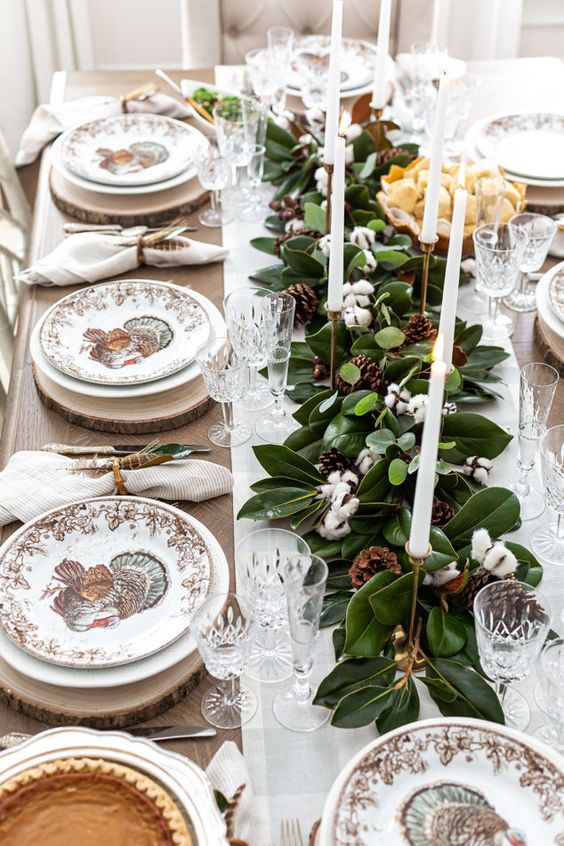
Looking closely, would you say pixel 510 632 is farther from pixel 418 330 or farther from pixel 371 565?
pixel 418 330

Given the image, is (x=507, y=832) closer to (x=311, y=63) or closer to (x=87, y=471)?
(x=87, y=471)

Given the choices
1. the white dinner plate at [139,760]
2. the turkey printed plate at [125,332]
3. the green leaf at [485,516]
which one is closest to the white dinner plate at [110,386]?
the turkey printed plate at [125,332]

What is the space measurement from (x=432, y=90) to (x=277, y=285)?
68cm

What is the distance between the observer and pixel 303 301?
1542 mm

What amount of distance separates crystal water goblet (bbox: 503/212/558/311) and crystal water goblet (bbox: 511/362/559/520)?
1.05 ft

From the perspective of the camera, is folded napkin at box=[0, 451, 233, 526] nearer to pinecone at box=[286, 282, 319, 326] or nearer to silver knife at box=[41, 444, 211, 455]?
silver knife at box=[41, 444, 211, 455]

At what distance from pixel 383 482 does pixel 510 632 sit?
0.26m

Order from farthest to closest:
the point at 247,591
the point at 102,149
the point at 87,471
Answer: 1. the point at 102,149
2. the point at 87,471
3. the point at 247,591

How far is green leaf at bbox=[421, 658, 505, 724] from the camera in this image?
997mm

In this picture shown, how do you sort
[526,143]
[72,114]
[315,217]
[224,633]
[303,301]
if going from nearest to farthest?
[224,633], [303,301], [315,217], [526,143], [72,114]

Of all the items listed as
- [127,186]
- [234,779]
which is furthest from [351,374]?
[127,186]

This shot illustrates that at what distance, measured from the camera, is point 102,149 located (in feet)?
6.66

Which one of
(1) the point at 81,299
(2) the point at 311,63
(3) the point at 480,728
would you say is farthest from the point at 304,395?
(2) the point at 311,63

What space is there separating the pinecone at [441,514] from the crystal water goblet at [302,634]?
0.74 feet
